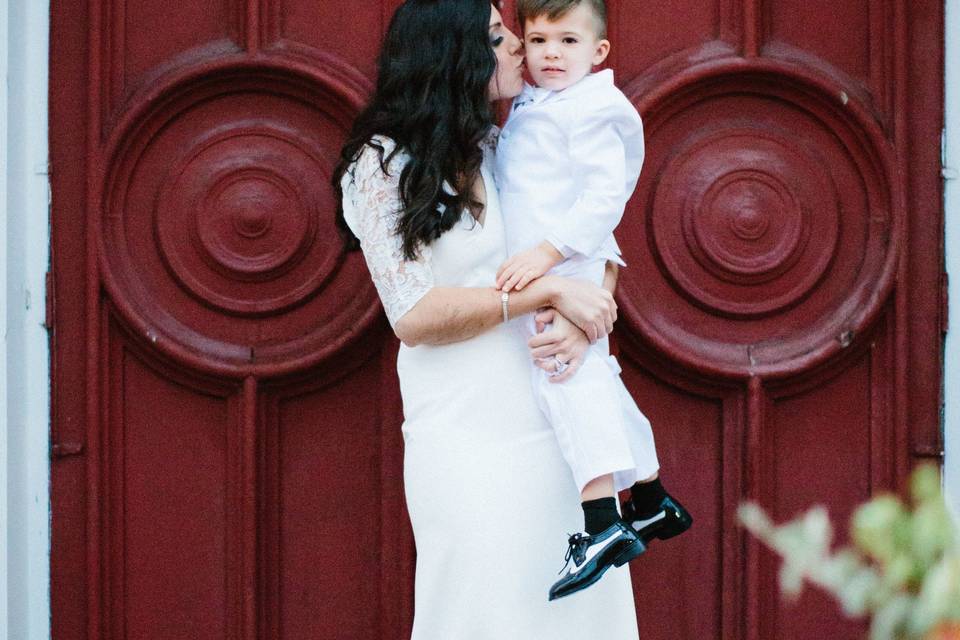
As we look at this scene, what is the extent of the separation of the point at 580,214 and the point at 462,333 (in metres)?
0.29

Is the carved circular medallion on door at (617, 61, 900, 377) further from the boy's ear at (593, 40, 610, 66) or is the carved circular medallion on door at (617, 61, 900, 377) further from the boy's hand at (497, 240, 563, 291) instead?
the boy's hand at (497, 240, 563, 291)

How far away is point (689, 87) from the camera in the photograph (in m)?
2.77

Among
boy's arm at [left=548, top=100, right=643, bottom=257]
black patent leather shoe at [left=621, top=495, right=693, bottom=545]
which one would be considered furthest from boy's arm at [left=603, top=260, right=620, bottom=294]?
black patent leather shoe at [left=621, top=495, right=693, bottom=545]

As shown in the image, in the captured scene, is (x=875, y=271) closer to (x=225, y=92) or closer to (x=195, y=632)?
(x=225, y=92)

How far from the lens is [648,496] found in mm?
2451

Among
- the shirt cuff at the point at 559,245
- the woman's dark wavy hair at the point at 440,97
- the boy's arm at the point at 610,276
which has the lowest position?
the boy's arm at the point at 610,276

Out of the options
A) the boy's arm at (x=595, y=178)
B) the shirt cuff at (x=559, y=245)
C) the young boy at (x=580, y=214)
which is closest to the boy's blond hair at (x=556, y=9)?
the young boy at (x=580, y=214)

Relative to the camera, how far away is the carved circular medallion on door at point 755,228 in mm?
2779

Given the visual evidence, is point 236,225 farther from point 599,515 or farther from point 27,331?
point 599,515

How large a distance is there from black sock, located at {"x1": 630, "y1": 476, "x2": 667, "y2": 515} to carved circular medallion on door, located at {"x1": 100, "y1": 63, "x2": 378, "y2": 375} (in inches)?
27.8

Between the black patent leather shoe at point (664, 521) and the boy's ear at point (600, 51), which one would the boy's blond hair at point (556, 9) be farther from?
the black patent leather shoe at point (664, 521)

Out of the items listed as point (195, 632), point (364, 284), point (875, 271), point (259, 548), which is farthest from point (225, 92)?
point (875, 271)

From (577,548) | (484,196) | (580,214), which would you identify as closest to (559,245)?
(580,214)

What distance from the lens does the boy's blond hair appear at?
2268mm
